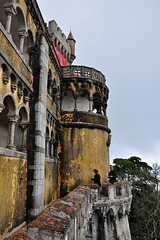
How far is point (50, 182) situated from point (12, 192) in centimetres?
438

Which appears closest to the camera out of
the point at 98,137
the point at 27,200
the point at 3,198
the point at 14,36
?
the point at 3,198

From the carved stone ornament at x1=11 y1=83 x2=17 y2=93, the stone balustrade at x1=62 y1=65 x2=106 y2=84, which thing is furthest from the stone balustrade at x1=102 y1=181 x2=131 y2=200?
the carved stone ornament at x1=11 y1=83 x2=17 y2=93

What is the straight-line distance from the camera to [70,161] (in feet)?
38.6

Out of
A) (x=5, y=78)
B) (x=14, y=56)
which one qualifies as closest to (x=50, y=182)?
(x=5, y=78)

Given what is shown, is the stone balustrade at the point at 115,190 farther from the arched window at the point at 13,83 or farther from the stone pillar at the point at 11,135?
the arched window at the point at 13,83

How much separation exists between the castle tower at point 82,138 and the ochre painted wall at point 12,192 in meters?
5.26

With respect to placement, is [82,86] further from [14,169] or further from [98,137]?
[14,169]

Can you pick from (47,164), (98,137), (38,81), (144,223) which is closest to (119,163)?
(144,223)

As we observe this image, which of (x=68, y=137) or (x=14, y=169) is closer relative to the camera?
(x=14, y=169)

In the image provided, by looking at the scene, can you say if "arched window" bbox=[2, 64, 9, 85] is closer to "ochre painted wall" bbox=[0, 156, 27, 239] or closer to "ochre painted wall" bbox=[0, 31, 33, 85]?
"ochre painted wall" bbox=[0, 31, 33, 85]

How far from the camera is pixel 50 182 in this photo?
32.1ft

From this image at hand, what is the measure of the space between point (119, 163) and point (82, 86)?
2511cm

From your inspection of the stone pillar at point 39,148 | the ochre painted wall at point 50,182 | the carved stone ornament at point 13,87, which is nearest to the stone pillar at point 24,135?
the stone pillar at point 39,148

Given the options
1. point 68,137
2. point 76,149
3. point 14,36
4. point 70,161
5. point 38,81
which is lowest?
point 70,161
